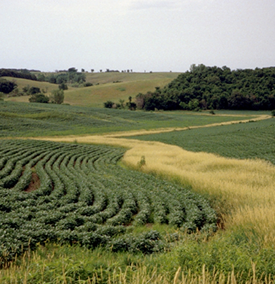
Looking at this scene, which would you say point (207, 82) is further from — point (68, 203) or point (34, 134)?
point (68, 203)

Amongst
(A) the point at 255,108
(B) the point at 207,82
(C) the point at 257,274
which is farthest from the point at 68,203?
(B) the point at 207,82

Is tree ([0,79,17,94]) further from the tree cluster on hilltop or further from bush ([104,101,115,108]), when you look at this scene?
the tree cluster on hilltop

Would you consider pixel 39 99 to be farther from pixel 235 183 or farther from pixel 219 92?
pixel 235 183

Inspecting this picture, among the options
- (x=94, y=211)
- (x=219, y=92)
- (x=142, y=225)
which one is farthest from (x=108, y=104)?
(x=142, y=225)

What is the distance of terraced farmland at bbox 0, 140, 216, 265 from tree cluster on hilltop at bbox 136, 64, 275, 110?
4012 inches

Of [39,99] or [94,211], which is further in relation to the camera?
[39,99]

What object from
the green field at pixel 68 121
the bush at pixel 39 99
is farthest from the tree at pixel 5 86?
the green field at pixel 68 121

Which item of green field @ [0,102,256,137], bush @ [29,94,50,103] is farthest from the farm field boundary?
bush @ [29,94,50,103]

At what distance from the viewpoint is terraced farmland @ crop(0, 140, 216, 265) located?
32.0 feet

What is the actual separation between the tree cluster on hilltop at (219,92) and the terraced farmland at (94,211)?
102 meters

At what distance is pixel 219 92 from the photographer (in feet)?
398

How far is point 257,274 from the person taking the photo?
5.84m

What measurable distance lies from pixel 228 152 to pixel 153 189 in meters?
19.8

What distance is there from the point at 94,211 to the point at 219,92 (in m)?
116
